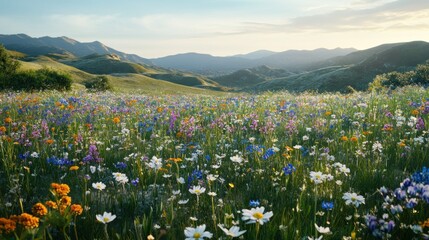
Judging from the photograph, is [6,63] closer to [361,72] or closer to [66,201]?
→ [66,201]

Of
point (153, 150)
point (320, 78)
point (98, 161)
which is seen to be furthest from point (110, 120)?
point (320, 78)

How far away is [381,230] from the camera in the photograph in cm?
272

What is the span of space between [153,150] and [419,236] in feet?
14.0

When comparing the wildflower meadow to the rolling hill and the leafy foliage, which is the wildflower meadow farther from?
the rolling hill

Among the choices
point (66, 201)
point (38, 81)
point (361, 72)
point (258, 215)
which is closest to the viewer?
Answer: point (258, 215)

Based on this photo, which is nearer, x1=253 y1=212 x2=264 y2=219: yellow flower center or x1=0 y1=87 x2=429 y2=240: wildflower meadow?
x1=253 y1=212 x2=264 y2=219: yellow flower center

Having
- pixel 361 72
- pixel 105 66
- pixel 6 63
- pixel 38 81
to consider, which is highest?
pixel 105 66

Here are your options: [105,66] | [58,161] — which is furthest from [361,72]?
[105,66]

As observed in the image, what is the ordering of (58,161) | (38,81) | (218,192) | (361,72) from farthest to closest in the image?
(361,72) → (38,81) → (58,161) → (218,192)

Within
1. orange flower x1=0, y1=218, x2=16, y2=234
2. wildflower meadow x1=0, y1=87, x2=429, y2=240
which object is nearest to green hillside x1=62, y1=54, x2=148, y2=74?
wildflower meadow x1=0, y1=87, x2=429, y2=240

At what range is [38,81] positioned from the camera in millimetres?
30094

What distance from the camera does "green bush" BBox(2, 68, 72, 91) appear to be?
95.0 feet

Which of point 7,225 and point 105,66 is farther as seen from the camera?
point 105,66

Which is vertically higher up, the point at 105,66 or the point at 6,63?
the point at 105,66
